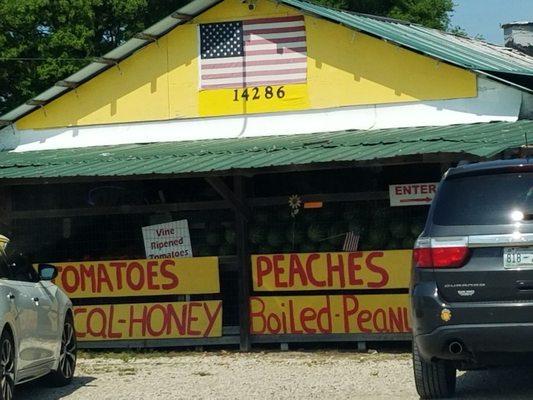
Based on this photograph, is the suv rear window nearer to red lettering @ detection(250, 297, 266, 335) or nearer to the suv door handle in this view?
the suv door handle

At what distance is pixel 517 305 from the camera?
27.9 feet

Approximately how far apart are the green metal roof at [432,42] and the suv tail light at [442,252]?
721 cm

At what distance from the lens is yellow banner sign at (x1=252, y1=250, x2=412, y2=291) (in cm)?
1466

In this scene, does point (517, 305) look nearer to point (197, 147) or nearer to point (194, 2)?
point (197, 147)

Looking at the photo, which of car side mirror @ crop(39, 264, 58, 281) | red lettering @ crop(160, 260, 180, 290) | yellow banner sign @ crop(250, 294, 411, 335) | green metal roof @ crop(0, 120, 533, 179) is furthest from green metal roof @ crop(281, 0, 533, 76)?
car side mirror @ crop(39, 264, 58, 281)

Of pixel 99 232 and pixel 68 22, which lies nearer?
pixel 99 232

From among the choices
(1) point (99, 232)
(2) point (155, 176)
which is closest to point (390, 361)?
(2) point (155, 176)

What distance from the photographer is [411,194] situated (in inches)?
579

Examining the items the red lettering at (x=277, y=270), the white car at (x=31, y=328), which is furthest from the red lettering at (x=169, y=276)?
the white car at (x=31, y=328)

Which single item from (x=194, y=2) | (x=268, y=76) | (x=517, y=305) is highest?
(x=194, y=2)

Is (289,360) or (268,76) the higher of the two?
(268,76)

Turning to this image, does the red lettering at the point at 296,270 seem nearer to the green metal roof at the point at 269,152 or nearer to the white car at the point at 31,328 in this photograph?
the green metal roof at the point at 269,152

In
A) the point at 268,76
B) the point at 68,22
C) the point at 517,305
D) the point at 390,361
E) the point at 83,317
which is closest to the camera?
the point at 517,305

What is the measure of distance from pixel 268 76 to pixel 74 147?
334cm
